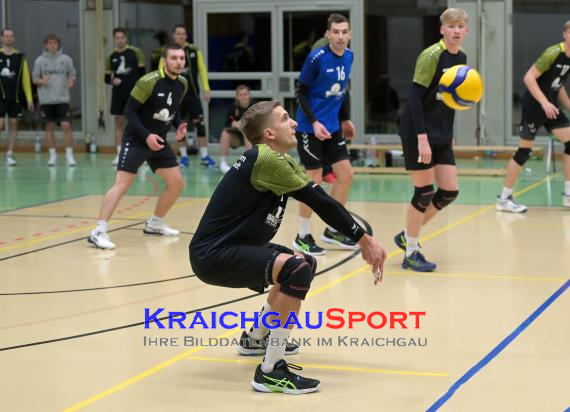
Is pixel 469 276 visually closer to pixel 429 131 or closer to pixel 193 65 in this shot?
pixel 429 131

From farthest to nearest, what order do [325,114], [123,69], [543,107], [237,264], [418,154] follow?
[123,69], [543,107], [325,114], [418,154], [237,264]

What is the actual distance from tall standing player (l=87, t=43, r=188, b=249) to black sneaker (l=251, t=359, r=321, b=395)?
4.78 m

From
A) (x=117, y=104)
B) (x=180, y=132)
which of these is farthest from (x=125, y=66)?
(x=180, y=132)

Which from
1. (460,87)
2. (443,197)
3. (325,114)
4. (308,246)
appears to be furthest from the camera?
(325,114)

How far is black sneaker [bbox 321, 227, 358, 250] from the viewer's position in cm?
986

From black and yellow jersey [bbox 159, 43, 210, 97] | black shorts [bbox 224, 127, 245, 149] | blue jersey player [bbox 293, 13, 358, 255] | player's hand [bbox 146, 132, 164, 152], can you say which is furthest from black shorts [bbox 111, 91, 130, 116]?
blue jersey player [bbox 293, 13, 358, 255]

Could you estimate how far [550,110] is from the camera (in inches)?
461

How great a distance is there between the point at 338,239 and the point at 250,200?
14.7ft

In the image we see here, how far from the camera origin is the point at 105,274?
8.68 m

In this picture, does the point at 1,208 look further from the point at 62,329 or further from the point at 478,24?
the point at 478,24

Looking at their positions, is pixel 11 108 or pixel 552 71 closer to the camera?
pixel 552 71

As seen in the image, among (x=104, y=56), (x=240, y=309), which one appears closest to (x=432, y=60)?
(x=240, y=309)

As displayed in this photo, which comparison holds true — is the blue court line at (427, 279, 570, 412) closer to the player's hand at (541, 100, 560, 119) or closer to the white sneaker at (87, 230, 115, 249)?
the player's hand at (541, 100, 560, 119)

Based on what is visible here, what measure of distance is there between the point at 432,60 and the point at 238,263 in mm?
3582
